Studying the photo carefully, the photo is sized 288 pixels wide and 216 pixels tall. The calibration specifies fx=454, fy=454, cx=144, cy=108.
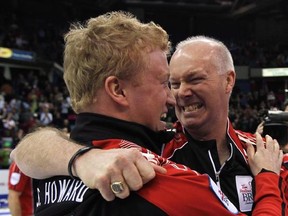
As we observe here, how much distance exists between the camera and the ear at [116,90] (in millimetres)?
1040

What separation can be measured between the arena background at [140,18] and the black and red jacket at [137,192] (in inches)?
288

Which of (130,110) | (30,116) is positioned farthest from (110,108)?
(30,116)

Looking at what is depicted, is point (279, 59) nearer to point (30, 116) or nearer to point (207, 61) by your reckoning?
point (30, 116)

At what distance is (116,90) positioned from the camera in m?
1.05

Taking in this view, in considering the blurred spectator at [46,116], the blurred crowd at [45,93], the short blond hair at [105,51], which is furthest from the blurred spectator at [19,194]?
the blurred spectator at [46,116]

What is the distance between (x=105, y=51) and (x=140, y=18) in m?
17.2

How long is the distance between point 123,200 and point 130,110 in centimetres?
23

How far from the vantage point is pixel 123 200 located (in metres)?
0.93

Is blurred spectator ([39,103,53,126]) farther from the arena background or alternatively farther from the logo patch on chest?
the logo patch on chest

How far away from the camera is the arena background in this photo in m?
11.1

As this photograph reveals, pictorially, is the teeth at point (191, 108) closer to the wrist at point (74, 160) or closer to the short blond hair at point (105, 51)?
the short blond hair at point (105, 51)

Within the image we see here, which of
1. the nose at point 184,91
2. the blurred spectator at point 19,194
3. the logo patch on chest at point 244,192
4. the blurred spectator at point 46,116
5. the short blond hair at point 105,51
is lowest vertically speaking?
the blurred spectator at point 46,116

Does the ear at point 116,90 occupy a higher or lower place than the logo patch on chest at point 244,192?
higher

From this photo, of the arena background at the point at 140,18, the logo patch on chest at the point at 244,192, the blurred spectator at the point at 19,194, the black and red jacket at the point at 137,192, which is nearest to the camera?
the black and red jacket at the point at 137,192
